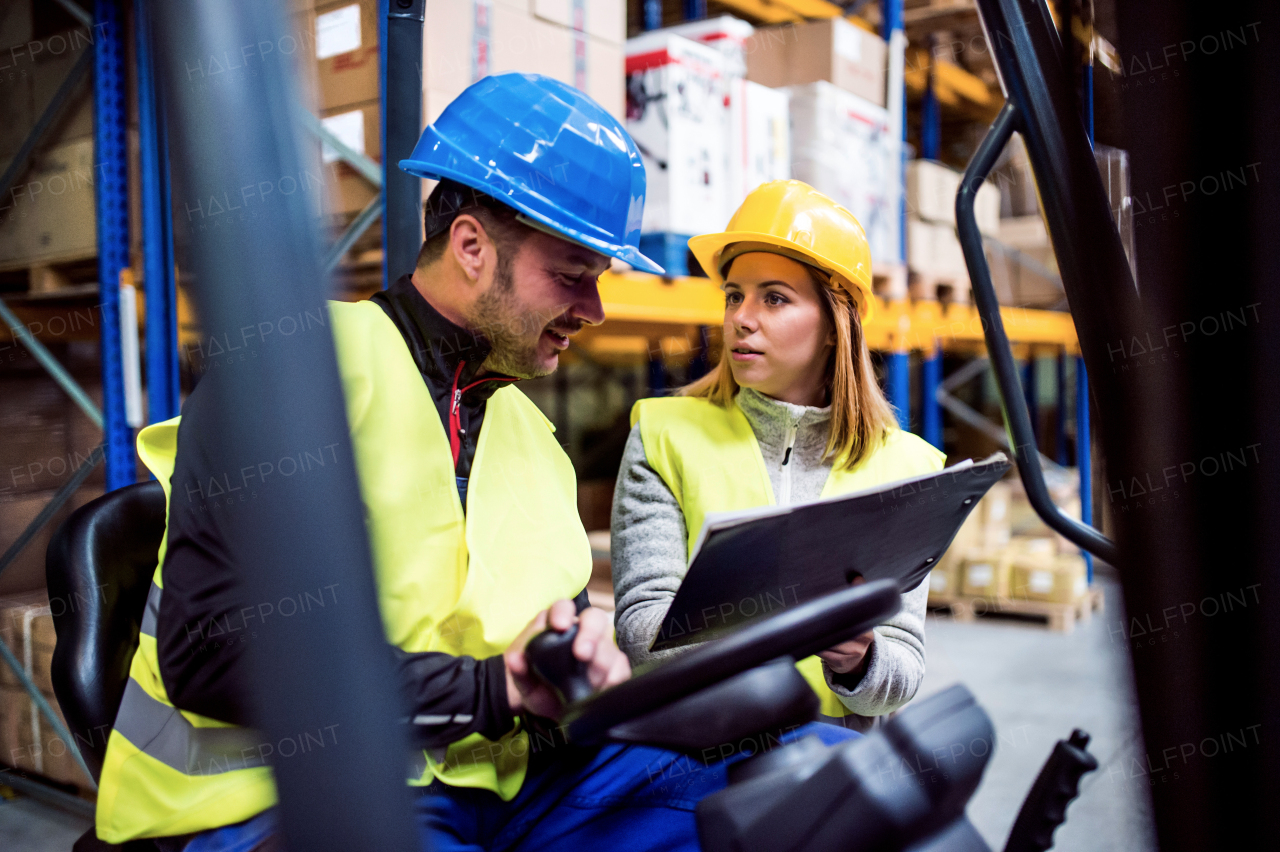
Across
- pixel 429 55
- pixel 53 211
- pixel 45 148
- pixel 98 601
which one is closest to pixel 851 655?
pixel 98 601

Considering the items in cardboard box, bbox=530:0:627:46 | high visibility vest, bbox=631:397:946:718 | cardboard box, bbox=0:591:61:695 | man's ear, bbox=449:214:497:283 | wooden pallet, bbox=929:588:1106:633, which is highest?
cardboard box, bbox=530:0:627:46

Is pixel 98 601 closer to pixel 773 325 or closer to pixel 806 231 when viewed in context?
pixel 773 325

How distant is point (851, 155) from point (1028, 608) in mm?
2694

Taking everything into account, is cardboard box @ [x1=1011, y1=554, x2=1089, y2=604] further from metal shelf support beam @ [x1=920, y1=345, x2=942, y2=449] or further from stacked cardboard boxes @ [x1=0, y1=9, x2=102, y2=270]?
stacked cardboard boxes @ [x1=0, y1=9, x2=102, y2=270]

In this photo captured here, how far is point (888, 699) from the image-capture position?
154 centimetres

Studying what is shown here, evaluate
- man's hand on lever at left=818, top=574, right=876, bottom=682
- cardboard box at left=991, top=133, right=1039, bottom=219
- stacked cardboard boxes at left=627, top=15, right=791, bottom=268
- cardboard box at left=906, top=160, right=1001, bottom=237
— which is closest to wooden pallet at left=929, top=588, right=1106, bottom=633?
cardboard box at left=906, top=160, right=1001, bottom=237

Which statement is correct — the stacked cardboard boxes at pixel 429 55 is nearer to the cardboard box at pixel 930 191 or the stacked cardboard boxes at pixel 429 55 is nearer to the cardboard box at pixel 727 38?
the cardboard box at pixel 727 38

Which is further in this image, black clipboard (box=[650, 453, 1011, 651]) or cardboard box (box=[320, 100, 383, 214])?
cardboard box (box=[320, 100, 383, 214])

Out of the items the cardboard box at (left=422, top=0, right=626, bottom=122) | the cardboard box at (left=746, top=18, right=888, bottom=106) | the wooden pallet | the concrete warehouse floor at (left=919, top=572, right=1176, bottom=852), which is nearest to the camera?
the cardboard box at (left=422, top=0, right=626, bottom=122)

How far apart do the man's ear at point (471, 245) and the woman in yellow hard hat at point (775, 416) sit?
608 millimetres

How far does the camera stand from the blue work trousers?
3.83 feet

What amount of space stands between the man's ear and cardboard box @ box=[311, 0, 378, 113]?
1.31 meters

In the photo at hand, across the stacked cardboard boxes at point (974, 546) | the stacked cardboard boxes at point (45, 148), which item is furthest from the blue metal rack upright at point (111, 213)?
the stacked cardboard boxes at point (974, 546)

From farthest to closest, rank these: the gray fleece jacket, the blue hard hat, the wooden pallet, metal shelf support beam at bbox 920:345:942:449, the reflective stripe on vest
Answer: metal shelf support beam at bbox 920:345:942:449, the wooden pallet, the gray fleece jacket, the blue hard hat, the reflective stripe on vest
